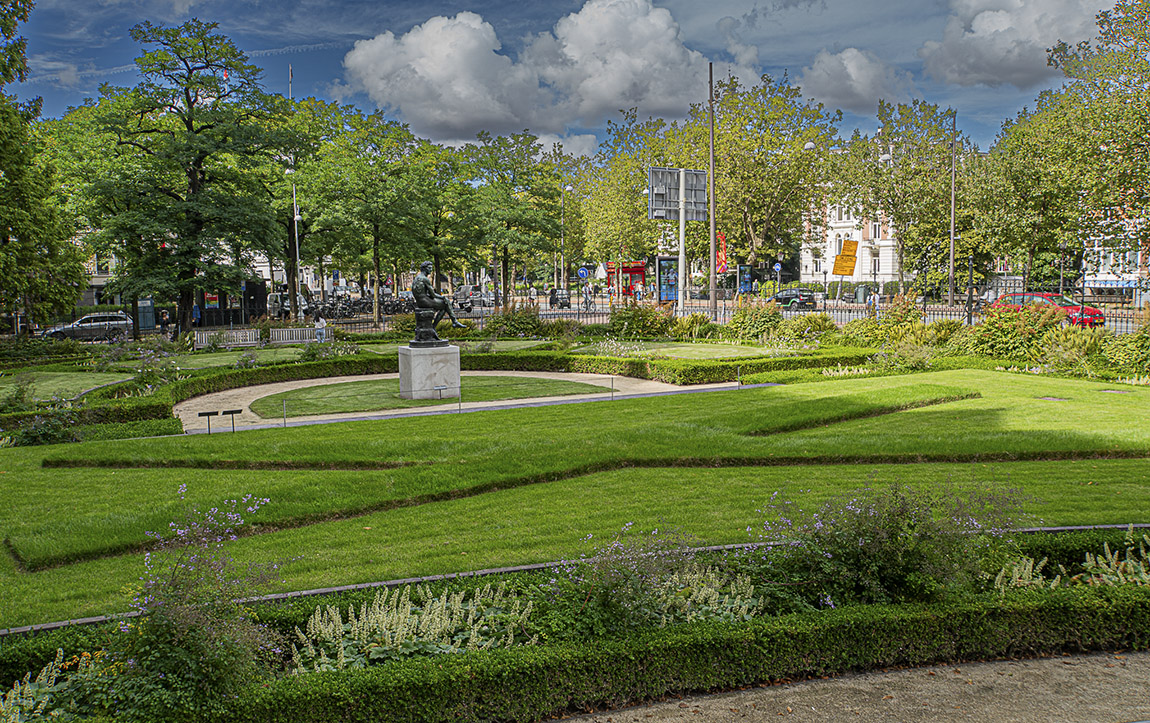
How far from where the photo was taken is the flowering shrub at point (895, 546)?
615cm

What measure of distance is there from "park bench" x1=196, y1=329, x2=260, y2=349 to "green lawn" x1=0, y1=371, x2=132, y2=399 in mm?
7215

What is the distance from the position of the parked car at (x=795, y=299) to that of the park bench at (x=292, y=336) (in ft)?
97.9

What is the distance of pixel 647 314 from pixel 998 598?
25366mm

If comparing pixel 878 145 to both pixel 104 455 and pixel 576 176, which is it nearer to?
pixel 576 176

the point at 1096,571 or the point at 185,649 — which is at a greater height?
the point at 185,649

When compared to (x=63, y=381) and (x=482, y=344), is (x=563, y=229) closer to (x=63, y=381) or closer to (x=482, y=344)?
(x=482, y=344)

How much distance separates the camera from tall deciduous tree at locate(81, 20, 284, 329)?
1240 inches

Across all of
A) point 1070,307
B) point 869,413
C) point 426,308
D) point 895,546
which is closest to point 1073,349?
point 869,413

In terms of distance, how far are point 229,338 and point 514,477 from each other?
25825 millimetres

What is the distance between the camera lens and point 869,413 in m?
15.4

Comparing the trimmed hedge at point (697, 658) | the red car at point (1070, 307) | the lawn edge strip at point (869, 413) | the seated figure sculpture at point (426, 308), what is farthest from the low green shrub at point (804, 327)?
the trimmed hedge at point (697, 658)

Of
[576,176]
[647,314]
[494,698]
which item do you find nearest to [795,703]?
[494,698]

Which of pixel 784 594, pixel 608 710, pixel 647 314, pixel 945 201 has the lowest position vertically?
pixel 608 710

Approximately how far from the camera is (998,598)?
20.1 ft
